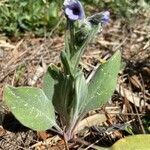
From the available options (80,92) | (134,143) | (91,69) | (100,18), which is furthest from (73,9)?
(91,69)

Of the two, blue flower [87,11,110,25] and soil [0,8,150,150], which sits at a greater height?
blue flower [87,11,110,25]

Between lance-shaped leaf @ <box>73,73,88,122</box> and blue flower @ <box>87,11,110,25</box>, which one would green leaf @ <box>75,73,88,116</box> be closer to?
lance-shaped leaf @ <box>73,73,88,122</box>

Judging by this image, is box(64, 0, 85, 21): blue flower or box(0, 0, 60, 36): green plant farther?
box(0, 0, 60, 36): green plant

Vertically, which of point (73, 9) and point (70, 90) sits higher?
point (73, 9)

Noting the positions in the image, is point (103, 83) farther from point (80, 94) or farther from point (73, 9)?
point (73, 9)

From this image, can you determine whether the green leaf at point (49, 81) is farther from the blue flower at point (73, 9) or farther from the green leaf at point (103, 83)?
the blue flower at point (73, 9)

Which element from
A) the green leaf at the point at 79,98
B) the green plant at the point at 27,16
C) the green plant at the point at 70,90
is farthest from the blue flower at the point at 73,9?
the green plant at the point at 27,16

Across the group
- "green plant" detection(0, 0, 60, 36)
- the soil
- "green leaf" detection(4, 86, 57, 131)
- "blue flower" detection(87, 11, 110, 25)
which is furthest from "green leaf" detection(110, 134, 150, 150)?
"green plant" detection(0, 0, 60, 36)
